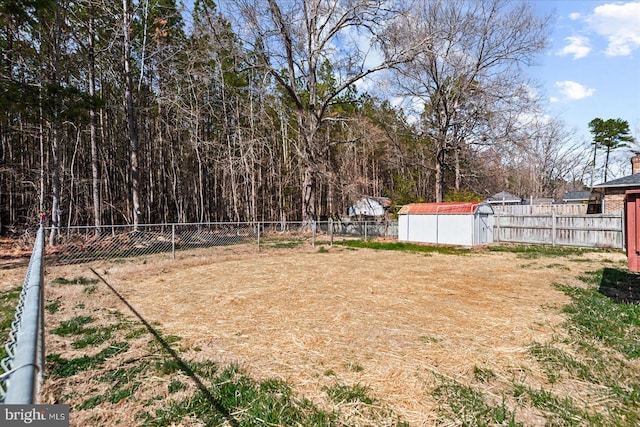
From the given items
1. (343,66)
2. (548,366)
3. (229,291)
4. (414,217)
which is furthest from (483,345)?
Result: (343,66)

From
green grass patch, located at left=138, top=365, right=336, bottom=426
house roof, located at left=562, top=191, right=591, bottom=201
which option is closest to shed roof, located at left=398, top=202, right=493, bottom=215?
green grass patch, located at left=138, top=365, right=336, bottom=426

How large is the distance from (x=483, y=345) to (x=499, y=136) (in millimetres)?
18777

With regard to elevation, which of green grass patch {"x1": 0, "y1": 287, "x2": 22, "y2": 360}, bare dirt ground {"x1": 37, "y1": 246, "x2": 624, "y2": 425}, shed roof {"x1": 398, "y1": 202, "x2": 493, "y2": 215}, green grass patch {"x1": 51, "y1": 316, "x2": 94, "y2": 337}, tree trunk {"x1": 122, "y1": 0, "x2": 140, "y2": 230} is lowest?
bare dirt ground {"x1": 37, "y1": 246, "x2": 624, "y2": 425}

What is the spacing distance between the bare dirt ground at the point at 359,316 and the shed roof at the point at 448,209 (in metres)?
5.55

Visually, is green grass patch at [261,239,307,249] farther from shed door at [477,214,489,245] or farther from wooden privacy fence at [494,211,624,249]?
wooden privacy fence at [494,211,624,249]

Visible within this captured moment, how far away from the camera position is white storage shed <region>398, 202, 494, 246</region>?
1438cm

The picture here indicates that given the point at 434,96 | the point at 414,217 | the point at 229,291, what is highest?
the point at 434,96

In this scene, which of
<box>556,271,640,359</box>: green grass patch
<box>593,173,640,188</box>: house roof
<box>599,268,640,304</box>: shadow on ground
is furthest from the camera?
<box>593,173,640,188</box>: house roof

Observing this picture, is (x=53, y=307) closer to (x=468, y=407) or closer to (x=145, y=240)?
(x=468, y=407)

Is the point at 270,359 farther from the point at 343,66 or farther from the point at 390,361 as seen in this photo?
the point at 343,66

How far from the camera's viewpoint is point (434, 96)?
2088cm

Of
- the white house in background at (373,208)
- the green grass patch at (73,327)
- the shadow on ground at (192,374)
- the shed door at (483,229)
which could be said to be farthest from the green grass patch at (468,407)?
the white house in background at (373,208)

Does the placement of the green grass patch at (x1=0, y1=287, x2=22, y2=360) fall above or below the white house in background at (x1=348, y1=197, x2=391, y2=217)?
below

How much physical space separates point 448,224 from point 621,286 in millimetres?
8667
